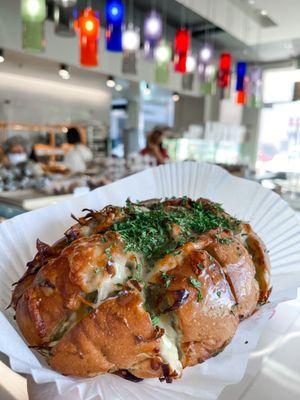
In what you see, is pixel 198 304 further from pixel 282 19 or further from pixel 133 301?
pixel 282 19

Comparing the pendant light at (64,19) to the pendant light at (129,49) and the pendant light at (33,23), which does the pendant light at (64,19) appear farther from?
the pendant light at (129,49)

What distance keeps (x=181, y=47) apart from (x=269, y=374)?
12.0 feet

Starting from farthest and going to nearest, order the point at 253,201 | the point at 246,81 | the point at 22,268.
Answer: the point at 246,81 → the point at 253,201 → the point at 22,268

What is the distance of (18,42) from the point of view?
511cm

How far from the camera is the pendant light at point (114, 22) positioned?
305 cm

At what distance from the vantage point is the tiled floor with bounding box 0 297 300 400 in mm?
746

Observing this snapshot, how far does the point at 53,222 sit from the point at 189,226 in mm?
395

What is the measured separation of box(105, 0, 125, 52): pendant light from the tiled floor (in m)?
2.78

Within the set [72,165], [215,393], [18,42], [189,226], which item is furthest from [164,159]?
[215,393]

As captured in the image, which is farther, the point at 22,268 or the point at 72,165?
the point at 72,165

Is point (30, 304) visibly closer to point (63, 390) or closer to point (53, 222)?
point (63, 390)

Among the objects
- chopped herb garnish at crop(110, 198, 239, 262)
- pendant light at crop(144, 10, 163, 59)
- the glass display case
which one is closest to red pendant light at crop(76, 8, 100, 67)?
pendant light at crop(144, 10, 163, 59)

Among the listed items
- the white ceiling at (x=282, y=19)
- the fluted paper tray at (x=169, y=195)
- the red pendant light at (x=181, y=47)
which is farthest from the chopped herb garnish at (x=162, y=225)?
the white ceiling at (x=282, y=19)

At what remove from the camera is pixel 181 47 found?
3859mm
